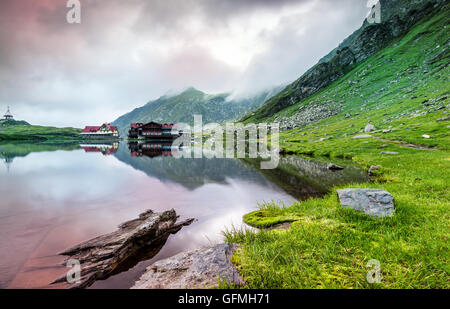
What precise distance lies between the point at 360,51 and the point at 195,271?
21977 cm

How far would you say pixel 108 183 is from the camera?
26453 mm

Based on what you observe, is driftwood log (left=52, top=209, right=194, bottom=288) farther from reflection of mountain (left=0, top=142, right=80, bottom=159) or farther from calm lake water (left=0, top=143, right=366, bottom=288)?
reflection of mountain (left=0, top=142, right=80, bottom=159)

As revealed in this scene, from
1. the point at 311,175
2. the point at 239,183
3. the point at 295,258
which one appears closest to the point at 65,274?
the point at 295,258

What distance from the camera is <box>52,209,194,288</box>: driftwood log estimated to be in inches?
327

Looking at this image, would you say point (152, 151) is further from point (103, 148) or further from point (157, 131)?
point (157, 131)

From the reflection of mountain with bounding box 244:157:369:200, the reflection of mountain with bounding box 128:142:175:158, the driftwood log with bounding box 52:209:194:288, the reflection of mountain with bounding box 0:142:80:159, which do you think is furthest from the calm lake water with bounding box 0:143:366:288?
the reflection of mountain with bounding box 0:142:80:159

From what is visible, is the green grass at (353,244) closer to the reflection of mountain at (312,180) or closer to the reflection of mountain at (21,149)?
the reflection of mountain at (312,180)

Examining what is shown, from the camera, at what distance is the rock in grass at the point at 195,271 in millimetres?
5664

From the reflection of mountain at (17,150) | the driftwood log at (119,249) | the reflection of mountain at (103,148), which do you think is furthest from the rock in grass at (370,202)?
the reflection of mountain at (103,148)

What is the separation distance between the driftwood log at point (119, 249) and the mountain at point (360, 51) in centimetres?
11546

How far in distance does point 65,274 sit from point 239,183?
19.3 metres

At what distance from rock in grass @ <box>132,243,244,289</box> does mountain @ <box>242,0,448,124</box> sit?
118 m

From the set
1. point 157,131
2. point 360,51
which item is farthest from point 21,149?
point 360,51
